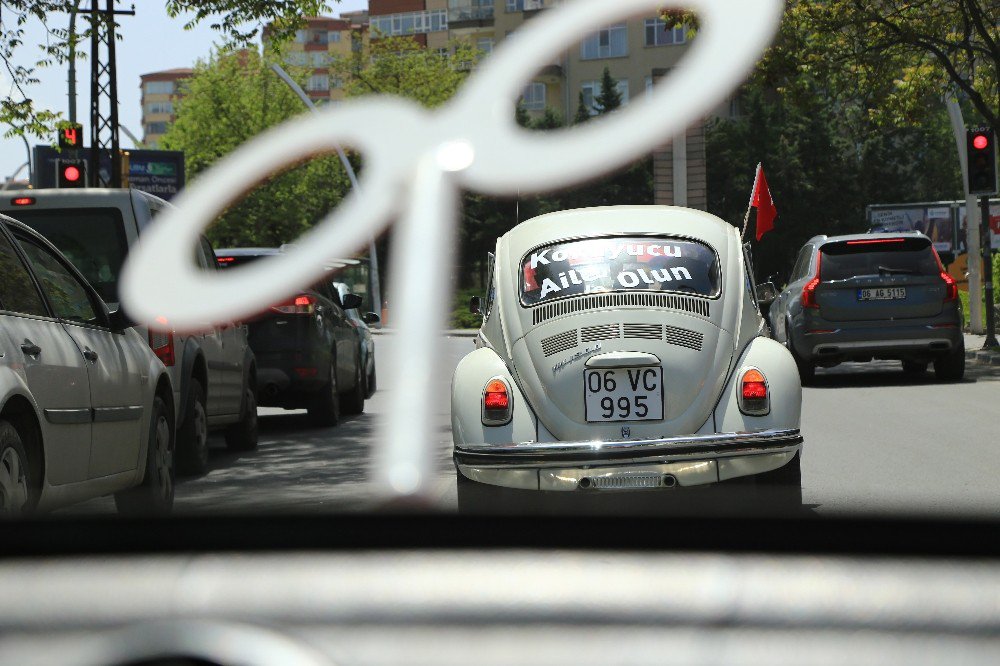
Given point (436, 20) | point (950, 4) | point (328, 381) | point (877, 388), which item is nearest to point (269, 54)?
point (328, 381)

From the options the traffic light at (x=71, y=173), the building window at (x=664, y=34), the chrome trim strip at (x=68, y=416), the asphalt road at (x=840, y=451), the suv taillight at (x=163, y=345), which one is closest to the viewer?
the chrome trim strip at (x=68, y=416)

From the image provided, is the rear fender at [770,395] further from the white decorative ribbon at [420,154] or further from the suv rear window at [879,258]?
the suv rear window at [879,258]

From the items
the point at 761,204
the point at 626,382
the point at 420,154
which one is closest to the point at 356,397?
the point at 761,204

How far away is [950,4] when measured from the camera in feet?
74.0

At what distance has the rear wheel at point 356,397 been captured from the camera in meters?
15.2

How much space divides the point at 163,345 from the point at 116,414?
2.78m

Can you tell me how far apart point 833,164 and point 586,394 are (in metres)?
30.4

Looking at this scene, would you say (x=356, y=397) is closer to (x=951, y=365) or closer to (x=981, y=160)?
(x=951, y=365)

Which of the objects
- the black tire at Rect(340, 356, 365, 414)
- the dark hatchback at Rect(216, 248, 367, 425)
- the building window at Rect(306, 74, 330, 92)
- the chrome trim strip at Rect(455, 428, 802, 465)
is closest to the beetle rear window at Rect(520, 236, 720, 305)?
the chrome trim strip at Rect(455, 428, 802, 465)

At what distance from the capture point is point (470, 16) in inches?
3634

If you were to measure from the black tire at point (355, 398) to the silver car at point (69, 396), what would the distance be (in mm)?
7232

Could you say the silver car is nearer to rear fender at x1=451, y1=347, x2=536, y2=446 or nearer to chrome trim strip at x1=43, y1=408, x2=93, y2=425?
chrome trim strip at x1=43, y1=408, x2=93, y2=425

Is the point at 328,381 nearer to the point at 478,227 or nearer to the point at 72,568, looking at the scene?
the point at 72,568

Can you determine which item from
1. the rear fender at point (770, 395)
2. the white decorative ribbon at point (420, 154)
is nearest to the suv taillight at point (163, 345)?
the white decorative ribbon at point (420, 154)
